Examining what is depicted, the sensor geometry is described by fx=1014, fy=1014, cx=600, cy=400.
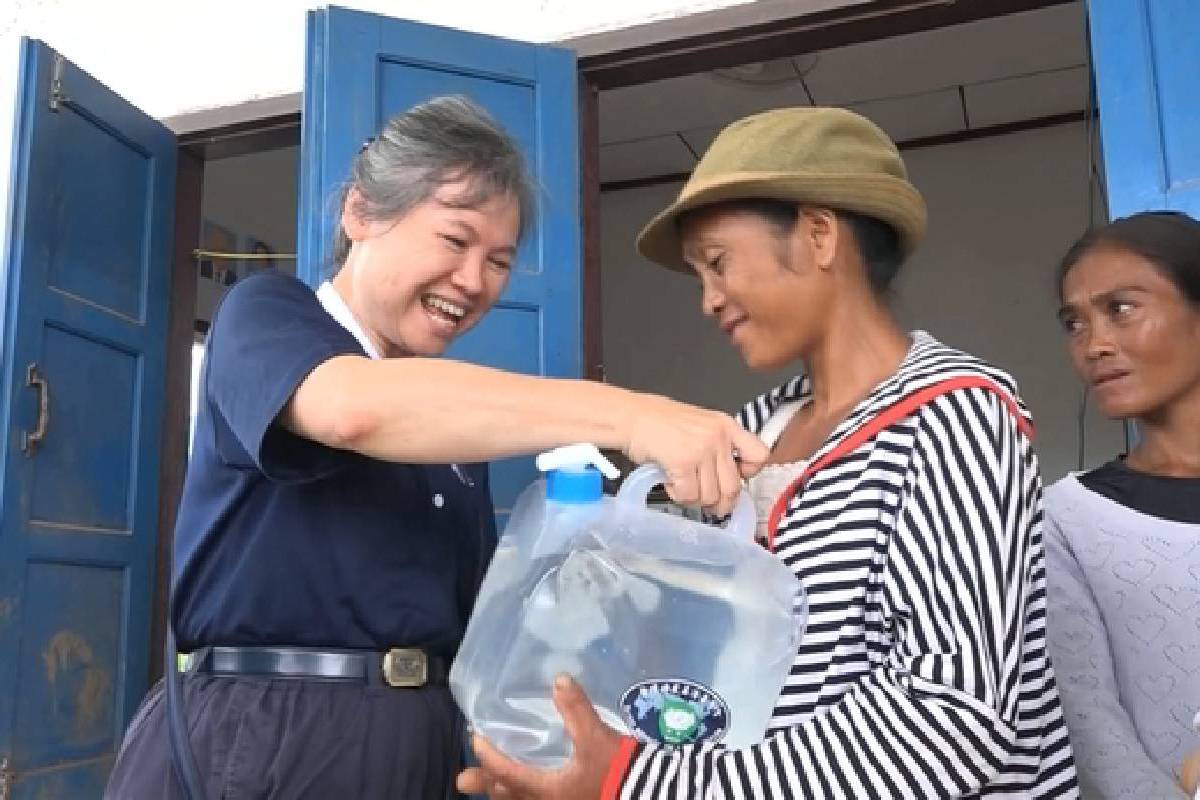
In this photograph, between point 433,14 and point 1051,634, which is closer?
point 1051,634

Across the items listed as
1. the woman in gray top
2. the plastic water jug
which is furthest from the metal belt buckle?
the woman in gray top

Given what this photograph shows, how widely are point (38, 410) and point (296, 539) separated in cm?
183

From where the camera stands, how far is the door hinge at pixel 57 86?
2428 millimetres

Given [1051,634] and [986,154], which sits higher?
[986,154]

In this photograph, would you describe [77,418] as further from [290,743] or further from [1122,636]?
[1122,636]

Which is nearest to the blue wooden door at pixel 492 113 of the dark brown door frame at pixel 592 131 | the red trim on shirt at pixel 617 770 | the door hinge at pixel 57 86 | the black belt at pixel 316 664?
the dark brown door frame at pixel 592 131

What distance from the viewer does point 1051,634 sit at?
1244 mm

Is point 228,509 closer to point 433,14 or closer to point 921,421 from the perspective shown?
point 921,421

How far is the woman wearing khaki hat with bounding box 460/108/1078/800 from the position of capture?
2.34 feet

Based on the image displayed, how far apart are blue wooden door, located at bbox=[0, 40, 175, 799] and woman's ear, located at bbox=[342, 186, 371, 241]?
64.0 inches

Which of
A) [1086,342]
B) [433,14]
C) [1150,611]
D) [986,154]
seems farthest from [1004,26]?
[1150,611]

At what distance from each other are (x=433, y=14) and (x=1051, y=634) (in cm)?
199

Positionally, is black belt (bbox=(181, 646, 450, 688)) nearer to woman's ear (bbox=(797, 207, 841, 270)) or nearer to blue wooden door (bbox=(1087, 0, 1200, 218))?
woman's ear (bbox=(797, 207, 841, 270))

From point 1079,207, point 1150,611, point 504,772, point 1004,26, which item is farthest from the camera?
point 1079,207
